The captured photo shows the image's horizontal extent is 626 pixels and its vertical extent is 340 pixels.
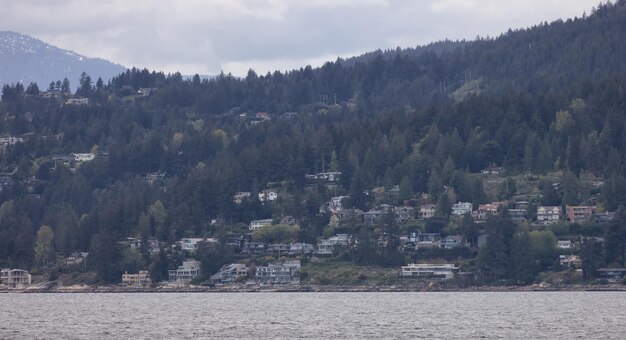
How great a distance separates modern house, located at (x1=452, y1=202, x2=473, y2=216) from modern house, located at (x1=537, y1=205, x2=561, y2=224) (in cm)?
935

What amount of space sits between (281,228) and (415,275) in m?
26.5

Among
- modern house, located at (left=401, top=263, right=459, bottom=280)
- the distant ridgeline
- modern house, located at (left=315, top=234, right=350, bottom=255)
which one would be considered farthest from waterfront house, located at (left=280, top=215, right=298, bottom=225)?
modern house, located at (left=401, top=263, right=459, bottom=280)

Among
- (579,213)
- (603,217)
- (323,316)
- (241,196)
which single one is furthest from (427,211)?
(323,316)

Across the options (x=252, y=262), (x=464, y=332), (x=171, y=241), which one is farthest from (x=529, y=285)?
(x=464, y=332)

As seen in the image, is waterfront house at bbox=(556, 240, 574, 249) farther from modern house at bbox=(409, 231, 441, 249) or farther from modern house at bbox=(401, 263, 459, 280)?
modern house at bbox=(409, 231, 441, 249)

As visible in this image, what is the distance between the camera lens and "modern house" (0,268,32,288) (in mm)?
172875

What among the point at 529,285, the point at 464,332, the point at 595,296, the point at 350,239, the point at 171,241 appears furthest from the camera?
the point at 171,241

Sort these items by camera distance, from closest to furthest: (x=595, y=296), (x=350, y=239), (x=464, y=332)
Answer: (x=464, y=332) < (x=595, y=296) < (x=350, y=239)

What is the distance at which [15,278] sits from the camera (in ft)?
572

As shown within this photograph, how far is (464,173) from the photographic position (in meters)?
185

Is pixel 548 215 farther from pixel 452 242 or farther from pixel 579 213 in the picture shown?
pixel 452 242

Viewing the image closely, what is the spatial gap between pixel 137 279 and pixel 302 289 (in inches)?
917

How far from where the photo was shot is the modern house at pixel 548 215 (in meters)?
165

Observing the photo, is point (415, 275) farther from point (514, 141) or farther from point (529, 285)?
point (514, 141)
